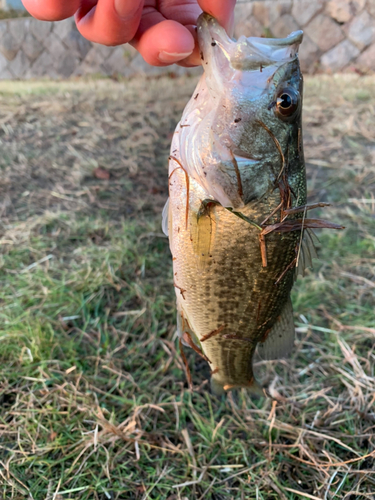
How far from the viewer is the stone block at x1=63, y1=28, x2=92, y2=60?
23.6 ft

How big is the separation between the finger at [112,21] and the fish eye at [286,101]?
0.48 metres

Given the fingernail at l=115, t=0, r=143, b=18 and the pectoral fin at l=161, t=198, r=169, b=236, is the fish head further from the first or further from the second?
the pectoral fin at l=161, t=198, r=169, b=236

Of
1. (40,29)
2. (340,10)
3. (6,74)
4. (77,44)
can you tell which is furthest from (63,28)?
(340,10)

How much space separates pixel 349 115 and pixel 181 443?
442 centimetres

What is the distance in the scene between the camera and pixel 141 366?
2.04 m

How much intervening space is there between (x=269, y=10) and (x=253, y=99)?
22.1 ft

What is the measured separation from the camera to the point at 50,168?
3.58 meters

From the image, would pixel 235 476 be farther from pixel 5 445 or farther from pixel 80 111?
pixel 80 111

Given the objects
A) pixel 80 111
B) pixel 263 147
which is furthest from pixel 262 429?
pixel 80 111

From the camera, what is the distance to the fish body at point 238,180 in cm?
106

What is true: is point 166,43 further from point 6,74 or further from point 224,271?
point 6,74

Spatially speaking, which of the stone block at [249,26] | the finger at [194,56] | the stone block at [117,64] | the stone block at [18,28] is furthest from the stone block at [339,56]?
the finger at [194,56]

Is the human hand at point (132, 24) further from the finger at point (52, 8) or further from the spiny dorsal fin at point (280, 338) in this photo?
the spiny dorsal fin at point (280, 338)

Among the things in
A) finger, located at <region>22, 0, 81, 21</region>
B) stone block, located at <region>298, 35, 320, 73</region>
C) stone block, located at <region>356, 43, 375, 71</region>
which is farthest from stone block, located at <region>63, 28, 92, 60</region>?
finger, located at <region>22, 0, 81, 21</region>
